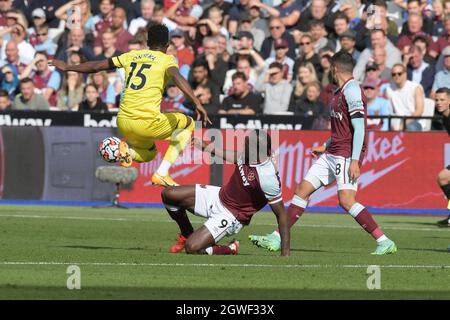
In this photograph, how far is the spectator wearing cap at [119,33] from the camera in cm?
2844

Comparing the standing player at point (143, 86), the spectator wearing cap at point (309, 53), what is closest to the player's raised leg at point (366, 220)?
the standing player at point (143, 86)

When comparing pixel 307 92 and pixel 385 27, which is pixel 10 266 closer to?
pixel 307 92

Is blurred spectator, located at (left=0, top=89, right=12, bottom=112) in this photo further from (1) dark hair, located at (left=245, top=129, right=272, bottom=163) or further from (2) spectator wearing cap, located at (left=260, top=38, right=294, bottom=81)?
(1) dark hair, located at (left=245, top=129, right=272, bottom=163)

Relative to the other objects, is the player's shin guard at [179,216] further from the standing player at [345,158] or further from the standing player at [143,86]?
the standing player at [143,86]

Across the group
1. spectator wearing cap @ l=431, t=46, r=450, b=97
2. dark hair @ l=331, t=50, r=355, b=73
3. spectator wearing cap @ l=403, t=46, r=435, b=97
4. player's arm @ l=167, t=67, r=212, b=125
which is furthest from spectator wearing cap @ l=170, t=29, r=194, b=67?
dark hair @ l=331, t=50, r=355, b=73

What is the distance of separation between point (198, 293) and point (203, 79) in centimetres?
1539

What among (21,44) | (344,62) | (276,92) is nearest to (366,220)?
(344,62)

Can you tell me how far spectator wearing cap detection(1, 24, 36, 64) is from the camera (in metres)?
29.1

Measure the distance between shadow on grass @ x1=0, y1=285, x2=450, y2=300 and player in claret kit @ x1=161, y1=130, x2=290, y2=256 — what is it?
2.99 m

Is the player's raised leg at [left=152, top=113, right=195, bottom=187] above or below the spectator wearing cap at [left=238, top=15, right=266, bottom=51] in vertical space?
below

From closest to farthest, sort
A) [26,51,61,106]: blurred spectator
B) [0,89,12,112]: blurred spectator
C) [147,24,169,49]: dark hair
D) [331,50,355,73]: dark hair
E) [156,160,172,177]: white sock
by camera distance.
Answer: [331,50,355,73]: dark hair → [147,24,169,49]: dark hair → [156,160,172,177]: white sock → [0,89,12,112]: blurred spectator → [26,51,61,106]: blurred spectator

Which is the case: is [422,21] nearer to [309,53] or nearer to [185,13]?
[309,53]

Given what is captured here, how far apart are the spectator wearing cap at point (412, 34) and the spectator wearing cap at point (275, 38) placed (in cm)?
238

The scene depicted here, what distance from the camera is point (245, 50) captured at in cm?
2720
